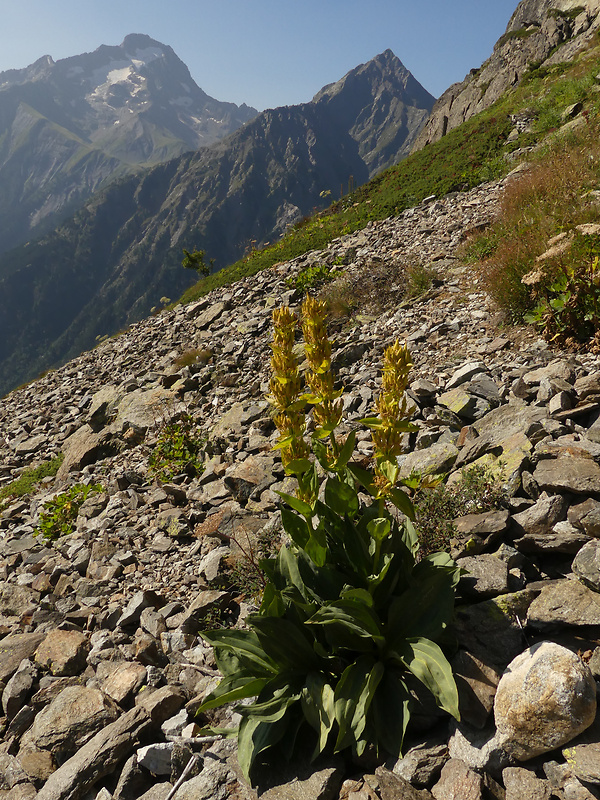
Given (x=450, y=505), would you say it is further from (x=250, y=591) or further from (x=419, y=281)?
(x=419, y=281)

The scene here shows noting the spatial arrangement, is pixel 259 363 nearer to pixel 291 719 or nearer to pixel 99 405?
pixel 99 405

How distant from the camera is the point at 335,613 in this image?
2.76 meters

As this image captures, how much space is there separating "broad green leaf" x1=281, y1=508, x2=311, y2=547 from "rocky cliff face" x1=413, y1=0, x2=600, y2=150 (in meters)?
45.8

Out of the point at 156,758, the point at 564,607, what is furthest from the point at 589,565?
the point at 156,758

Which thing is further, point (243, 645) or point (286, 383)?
point (243, 645)

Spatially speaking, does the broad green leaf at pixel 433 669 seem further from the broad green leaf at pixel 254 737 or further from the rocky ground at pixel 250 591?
the broad green leaf at pixel 254 737

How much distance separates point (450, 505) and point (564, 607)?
1480 mm

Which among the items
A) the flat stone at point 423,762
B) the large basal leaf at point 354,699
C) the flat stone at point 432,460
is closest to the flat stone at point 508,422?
the flat stone at point 432,460

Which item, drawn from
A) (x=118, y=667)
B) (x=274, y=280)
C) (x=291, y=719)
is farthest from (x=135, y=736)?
(x=274, y=280)

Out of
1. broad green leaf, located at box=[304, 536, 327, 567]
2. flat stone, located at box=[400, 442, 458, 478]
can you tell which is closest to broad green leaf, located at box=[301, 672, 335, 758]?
broad green leaf, located at box=[304, 536, 327, 567]

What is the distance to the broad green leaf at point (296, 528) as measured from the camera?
3.20 meters

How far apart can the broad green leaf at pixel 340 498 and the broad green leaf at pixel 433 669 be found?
93 cm

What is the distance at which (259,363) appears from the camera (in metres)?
11.4

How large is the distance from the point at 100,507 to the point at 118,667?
4795mm
